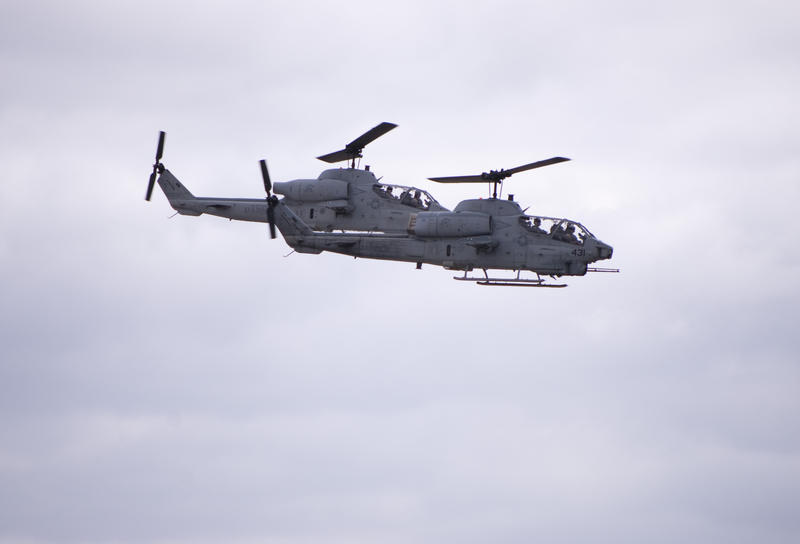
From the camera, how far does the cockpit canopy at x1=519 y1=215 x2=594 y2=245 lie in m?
71.8

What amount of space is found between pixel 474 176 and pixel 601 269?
27.0ft

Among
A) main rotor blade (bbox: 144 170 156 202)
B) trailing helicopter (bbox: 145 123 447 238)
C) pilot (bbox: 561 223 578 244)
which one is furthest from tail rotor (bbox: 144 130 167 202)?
pilot (bbox: 561 223 578 244)

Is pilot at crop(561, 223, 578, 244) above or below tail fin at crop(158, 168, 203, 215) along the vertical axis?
below

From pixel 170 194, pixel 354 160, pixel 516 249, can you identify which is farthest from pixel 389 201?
pixel 170 194

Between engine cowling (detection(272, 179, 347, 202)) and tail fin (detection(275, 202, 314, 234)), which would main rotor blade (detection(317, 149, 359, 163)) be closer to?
engine cowling (detection(272, 179, 347, 202))

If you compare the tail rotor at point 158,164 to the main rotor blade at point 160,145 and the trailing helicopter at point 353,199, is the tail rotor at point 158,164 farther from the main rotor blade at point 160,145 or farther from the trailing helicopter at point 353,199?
the trailing helicopter at point 353,199

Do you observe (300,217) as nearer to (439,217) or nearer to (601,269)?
(439,217)

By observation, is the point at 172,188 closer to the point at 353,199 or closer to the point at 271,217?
the point at 271,217

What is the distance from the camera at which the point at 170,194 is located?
82.2 metres

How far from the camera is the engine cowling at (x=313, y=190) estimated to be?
3019 inches

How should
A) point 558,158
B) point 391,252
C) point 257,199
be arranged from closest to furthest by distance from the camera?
point 558,158
point 391,252
point 257,199

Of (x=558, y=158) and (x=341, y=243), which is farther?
(x=341, y=243)

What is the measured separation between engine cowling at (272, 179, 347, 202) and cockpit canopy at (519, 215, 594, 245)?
34.4ft

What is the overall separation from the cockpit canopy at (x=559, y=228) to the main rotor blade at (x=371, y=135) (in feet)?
28.5
